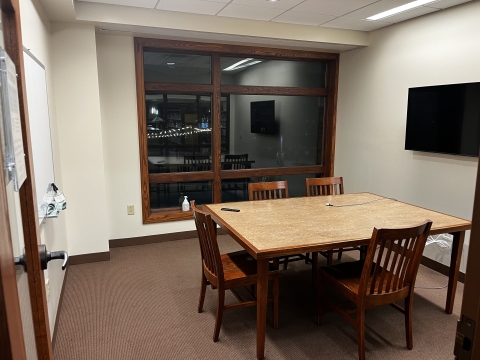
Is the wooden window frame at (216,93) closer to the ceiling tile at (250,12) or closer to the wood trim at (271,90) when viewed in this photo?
the wood trim at (271,90)

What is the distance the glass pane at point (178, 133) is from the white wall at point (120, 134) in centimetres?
23

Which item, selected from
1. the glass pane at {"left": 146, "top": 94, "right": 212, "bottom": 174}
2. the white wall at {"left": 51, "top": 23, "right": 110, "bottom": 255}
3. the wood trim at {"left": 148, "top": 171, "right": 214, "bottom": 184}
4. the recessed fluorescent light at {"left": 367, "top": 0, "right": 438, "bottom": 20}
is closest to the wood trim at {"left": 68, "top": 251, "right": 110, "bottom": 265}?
the white wall at {"left": 51, "top": 23, "right": 110, "bottom": 255}

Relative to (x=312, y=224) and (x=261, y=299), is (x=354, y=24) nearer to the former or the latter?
(x=312, y=224)

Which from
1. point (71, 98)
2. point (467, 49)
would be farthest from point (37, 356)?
point (467, 49)

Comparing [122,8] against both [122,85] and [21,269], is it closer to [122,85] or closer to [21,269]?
[122,85]

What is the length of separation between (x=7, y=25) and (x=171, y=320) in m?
2.20

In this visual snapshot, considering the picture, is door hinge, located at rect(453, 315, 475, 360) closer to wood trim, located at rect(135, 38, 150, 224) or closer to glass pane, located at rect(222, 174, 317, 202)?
wood trim, located at rect(135, 38, 150, 224)

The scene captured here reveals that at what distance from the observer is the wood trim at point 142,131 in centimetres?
383

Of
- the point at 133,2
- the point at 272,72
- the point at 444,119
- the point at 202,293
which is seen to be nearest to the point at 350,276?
the point at 202,293

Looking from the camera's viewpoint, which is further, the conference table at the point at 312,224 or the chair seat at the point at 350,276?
the chair seat at the point at 350,276

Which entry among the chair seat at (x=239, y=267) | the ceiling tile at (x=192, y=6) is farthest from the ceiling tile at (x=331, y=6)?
the chair seat at (x=239, y=267)

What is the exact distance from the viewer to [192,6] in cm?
327

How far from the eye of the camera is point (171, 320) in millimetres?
2582

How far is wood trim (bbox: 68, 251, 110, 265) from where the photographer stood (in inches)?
142
